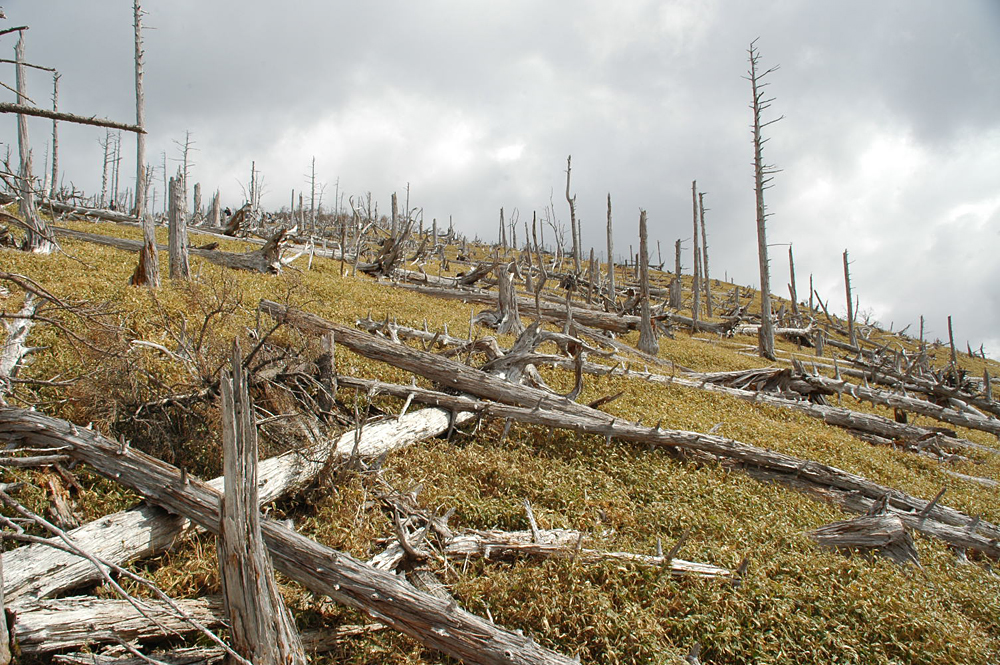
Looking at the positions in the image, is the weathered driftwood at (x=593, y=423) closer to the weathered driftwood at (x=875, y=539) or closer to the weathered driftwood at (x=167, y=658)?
the weathered driftwood at (x=875, y=539)

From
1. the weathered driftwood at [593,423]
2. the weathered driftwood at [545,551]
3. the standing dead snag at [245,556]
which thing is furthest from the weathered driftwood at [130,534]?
the weathered driftwood at [593,423]

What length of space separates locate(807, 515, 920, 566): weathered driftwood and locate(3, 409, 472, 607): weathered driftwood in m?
5.57

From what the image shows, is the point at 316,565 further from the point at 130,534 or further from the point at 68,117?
the point at 68,117

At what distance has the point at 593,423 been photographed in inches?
309

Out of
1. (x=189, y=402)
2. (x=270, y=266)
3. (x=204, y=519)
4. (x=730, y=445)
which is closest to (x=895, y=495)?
(x=730, y=445)

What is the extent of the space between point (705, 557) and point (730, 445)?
9.21 feet

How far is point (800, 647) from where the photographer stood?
458 centimetres

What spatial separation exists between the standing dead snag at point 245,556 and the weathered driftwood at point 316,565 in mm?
734

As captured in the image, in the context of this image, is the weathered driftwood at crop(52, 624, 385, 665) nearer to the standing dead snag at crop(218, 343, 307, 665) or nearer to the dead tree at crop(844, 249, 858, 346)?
the standing dead snag at crop(218, 343, 307, 665)

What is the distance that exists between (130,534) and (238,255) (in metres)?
15.5

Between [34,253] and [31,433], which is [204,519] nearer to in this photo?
[31,433]

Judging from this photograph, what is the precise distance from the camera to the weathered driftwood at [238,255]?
695 inches

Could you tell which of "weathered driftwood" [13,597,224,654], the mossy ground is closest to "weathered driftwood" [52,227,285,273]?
the mossy ground

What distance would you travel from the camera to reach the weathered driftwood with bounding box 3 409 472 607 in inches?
152
